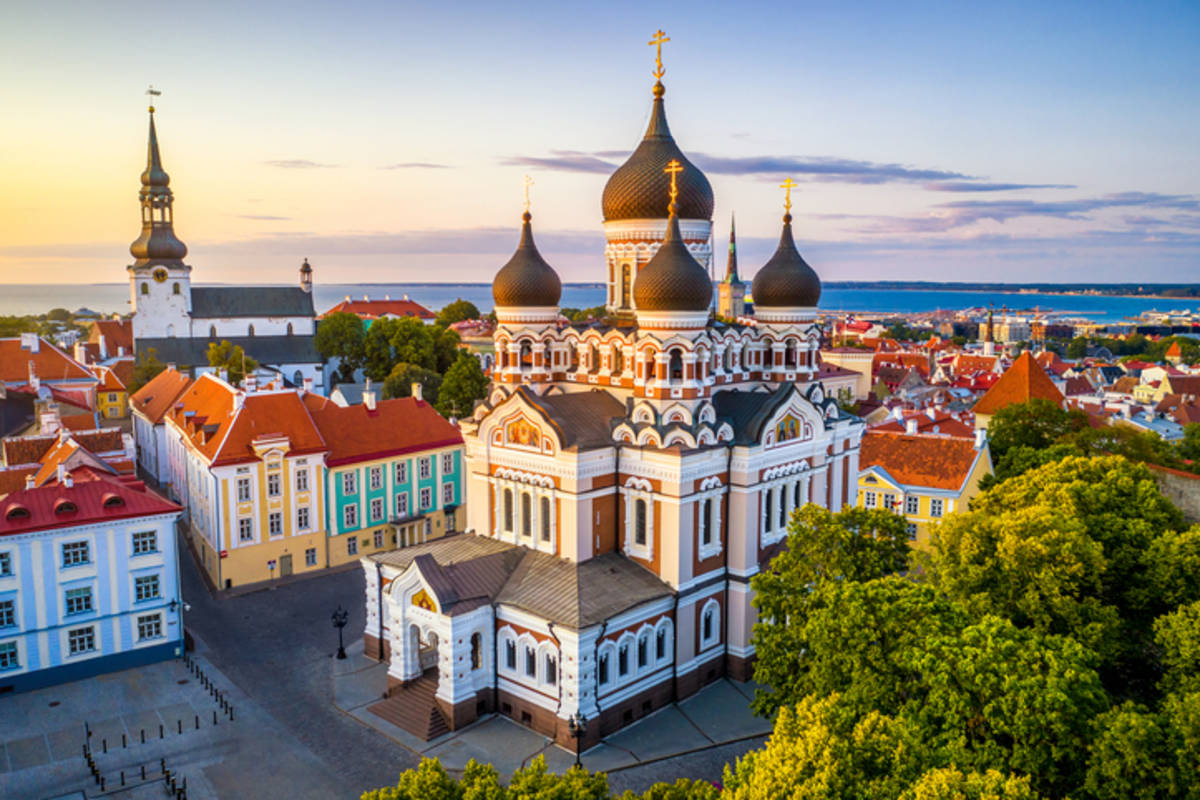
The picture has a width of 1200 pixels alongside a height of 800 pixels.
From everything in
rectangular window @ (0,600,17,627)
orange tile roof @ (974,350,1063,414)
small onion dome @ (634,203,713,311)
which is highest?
small onion dome @ (634,203,713,311)

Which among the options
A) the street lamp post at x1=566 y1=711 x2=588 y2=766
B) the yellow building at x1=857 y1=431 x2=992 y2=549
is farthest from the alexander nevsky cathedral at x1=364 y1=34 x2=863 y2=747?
the yellow building at x1=857 y1=431 x2=992 y2=549

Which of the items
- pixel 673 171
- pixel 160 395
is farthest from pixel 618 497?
pixel 160 395

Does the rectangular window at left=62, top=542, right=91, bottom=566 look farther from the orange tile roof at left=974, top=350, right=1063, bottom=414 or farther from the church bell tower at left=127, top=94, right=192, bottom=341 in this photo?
the church bell tower at left=127, top=94, right=192, bottom=341

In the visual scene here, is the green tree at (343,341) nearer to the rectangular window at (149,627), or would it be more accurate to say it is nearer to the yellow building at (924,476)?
the rectangular window at (149,627)

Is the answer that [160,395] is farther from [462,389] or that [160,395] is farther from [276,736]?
[276,736]

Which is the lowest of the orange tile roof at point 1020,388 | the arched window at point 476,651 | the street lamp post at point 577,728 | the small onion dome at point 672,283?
the street lamp post at point 577,728

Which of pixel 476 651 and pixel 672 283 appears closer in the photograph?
pixel 476 651

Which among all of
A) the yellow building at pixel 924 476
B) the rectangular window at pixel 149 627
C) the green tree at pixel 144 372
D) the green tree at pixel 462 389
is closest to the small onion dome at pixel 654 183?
the yellow building at pixel 924 476
